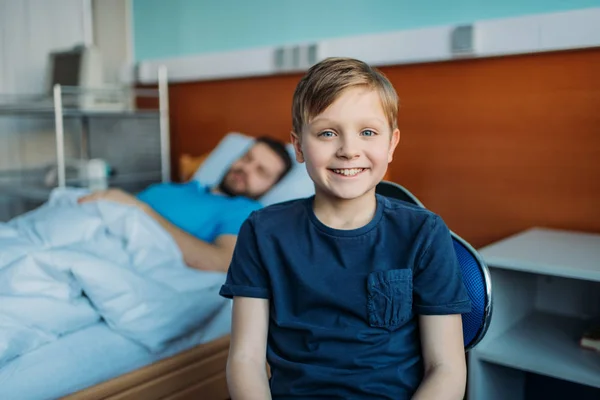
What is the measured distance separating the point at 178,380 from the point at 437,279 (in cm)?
71

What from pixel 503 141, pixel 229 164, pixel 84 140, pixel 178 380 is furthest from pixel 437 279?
pixel 84 140

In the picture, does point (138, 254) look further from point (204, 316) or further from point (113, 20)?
point (113, 20)

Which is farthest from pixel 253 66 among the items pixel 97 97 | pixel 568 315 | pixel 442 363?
pixel 442 363

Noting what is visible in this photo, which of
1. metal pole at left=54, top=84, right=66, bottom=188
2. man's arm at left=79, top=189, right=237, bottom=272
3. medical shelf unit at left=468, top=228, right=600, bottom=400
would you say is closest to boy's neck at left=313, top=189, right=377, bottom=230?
medical shelf unit at left=468, top=228, right=600, bottom=400

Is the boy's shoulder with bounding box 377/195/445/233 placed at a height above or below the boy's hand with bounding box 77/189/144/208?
above

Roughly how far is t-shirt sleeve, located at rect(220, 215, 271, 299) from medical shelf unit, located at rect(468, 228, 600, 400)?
0.61m

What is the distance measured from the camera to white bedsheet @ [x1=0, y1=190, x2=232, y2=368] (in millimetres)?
1227

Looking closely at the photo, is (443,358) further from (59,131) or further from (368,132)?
(59,131)

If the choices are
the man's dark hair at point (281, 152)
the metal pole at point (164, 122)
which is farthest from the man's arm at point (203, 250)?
the metal pole at point (164, 122)

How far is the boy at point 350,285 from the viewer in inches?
34.6

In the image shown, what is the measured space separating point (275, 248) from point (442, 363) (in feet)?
1.00

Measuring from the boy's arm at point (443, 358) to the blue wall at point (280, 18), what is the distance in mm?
1129

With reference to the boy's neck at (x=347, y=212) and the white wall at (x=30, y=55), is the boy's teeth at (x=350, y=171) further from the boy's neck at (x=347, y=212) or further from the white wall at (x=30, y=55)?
the white wall at (x=30, y=55)

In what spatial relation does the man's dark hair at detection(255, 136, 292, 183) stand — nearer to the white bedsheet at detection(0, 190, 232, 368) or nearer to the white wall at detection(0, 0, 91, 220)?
the white bedsheet at detection(0, 190, 232, 368)
